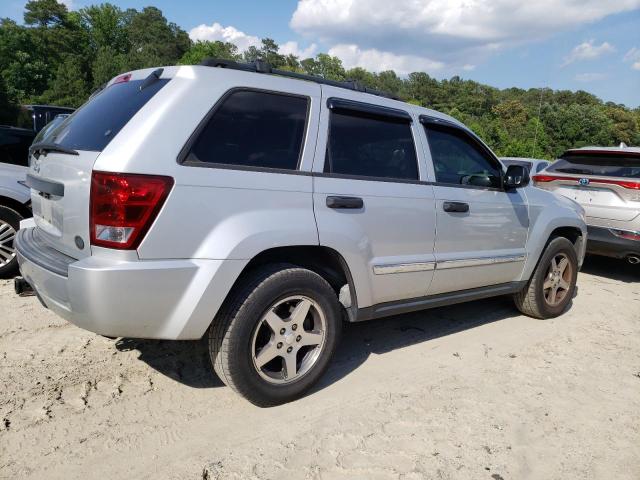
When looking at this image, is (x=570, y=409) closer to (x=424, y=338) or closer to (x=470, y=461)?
(x=470, y=461)

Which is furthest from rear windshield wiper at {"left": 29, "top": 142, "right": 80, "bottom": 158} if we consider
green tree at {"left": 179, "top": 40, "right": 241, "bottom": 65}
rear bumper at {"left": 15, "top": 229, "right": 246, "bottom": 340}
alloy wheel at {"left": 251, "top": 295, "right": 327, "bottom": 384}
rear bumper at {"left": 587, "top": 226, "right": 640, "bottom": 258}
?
green tree at {"left": 179, "top": 40, "right": 241, "bottom": 65}

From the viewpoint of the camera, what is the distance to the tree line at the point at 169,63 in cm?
5122

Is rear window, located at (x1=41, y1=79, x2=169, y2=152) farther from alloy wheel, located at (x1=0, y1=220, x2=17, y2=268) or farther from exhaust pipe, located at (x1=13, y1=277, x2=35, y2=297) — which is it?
alloy wheel, located at (x1=0, y1=220, x2=17, y2=268)

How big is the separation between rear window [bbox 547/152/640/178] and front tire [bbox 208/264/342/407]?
5.18 m

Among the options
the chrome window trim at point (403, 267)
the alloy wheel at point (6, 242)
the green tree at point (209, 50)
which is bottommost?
the alloy wheel at point (6, 242)

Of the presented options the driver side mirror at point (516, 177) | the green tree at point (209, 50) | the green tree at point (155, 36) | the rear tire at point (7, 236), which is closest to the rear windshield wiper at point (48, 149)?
the rear tire at point (7, 236)

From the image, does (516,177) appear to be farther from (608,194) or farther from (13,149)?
(13,149)

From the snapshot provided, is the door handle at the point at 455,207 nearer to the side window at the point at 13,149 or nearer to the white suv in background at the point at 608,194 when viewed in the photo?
the white suv in background at the point at 608,194

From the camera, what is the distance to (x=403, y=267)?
339 centimetres

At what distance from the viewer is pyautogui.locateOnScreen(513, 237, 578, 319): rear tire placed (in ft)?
15.3

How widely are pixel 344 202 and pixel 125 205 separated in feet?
4.16

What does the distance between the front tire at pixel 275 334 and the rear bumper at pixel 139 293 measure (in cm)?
15

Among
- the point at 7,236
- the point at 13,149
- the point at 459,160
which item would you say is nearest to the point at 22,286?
the point at 7,236

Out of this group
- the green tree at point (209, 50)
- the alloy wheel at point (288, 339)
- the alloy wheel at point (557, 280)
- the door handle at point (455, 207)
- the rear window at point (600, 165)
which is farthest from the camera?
the green tree at point (209, 50)
